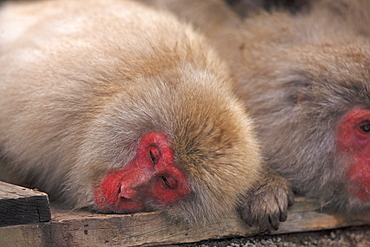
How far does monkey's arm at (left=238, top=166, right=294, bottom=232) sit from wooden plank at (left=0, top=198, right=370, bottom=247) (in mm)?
83

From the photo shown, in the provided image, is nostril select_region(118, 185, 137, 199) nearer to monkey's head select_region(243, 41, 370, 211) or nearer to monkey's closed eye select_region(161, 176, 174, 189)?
monkey's closed eye select_region(161, 176, 174, 189)

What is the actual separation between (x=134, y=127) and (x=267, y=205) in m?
1.05

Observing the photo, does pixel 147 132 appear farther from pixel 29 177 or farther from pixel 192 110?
pixel 29 177

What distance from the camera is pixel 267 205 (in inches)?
135

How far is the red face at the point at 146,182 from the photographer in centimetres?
303

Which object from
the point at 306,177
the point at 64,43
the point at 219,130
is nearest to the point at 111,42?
the point at 64,43

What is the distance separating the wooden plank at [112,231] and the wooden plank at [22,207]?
4 centimetres

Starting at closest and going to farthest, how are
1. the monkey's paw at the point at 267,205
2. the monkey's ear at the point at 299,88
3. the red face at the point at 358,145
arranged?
the monkey's paw at the point at 267,205
the red face at the point at 358,145
the monkey's ear at the point at 299,88

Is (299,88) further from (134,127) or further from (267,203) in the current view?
(134,127)

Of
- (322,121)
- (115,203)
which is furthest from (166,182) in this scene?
(322,121)

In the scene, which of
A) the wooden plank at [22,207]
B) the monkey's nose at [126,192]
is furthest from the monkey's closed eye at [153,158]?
the wooden plank at [22,207]

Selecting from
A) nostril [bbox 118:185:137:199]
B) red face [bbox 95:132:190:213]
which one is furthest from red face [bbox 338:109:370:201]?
nostril [bbox 118:185:137:199]

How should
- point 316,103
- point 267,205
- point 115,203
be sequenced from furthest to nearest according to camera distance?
point 316,103 → point 267,205 → point 115,203

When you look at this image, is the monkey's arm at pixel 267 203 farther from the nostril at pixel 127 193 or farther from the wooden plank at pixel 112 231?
the nostril at pixel 127 193
